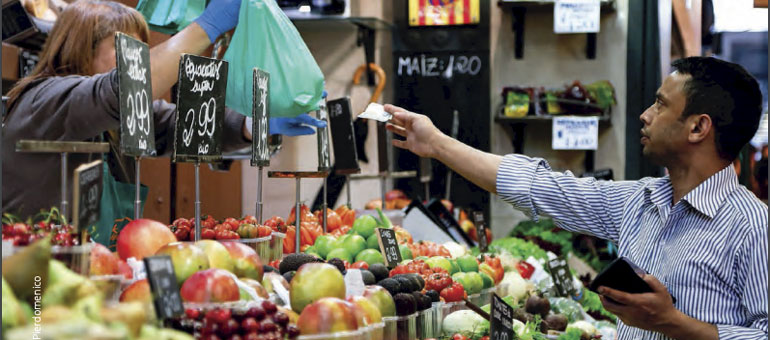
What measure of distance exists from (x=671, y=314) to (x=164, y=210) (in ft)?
11.0

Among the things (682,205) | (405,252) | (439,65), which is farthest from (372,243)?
(439,65)

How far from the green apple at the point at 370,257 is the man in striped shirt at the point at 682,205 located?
1.87ft

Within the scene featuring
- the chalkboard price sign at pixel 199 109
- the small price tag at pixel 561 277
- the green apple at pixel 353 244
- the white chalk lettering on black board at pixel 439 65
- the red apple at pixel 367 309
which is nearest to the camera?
the red apple at pixel 367 309

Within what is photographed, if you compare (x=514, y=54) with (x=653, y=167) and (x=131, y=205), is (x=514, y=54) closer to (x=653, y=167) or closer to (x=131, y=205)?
(x=653, y=167)

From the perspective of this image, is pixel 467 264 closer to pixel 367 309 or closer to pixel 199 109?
pixel 367 309

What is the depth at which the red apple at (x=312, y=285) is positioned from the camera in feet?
6.09

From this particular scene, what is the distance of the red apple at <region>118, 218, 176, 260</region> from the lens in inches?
70.0

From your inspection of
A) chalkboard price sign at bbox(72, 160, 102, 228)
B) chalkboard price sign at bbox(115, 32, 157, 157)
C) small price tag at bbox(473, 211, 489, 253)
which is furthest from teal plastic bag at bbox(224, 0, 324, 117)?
small price tag at bbox(473, 211, 489, 253)

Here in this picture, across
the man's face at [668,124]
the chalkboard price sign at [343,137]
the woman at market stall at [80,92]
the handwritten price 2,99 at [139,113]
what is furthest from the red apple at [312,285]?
the chalkboard price sign at [343,137]

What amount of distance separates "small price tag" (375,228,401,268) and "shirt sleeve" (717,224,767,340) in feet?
3.79

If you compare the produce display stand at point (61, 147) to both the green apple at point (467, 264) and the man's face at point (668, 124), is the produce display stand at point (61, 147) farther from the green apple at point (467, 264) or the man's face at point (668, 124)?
the green apple at point (467, 264)

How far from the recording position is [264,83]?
249 cm

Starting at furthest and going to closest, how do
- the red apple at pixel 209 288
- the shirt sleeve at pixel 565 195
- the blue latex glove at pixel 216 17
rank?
the blue latex glove at pixel 216 17 < the shirt sleeve at pixel 565 195 < the red apple at pixel 209 288

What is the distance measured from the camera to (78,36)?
2.63 metres
